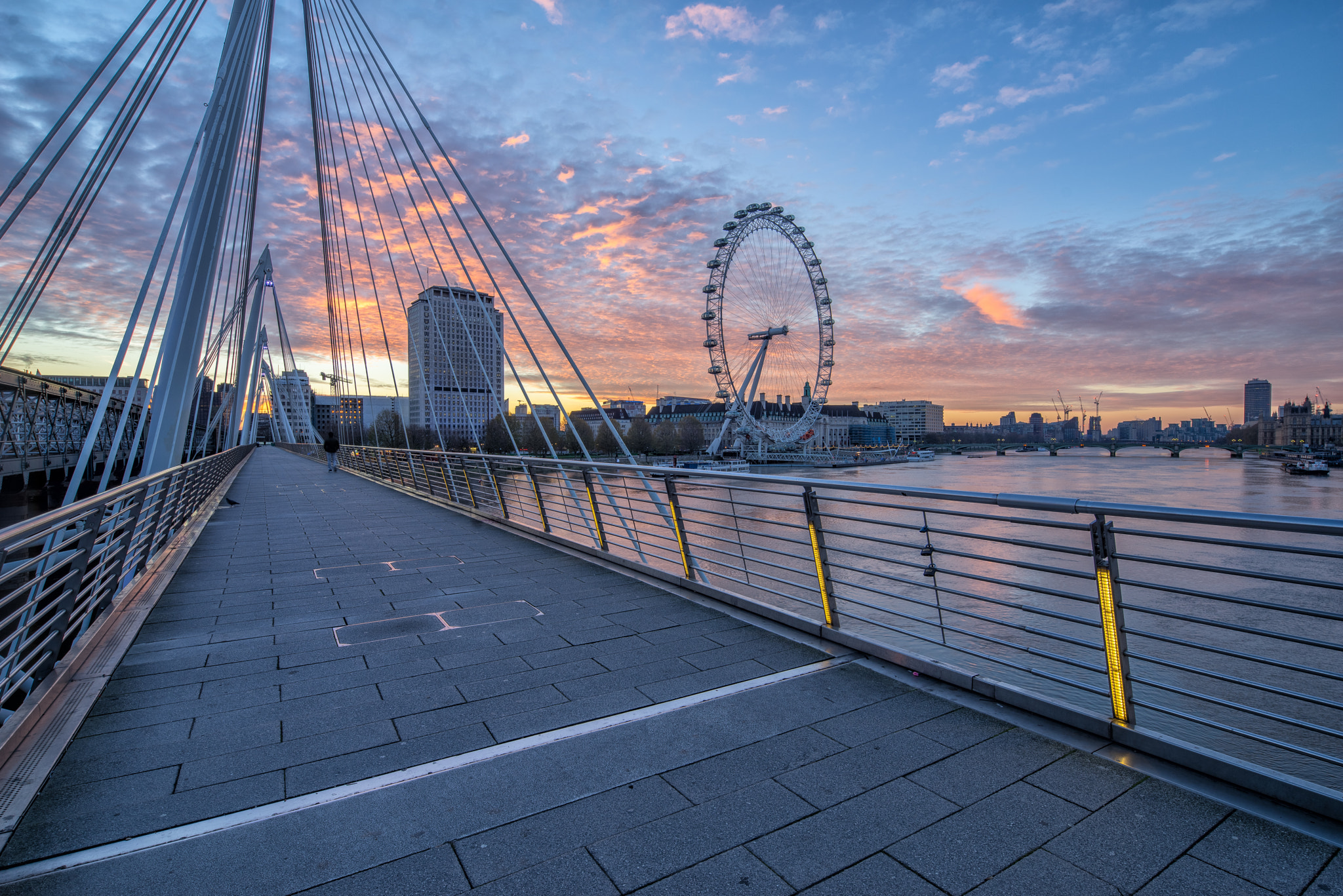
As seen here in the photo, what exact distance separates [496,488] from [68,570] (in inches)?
238

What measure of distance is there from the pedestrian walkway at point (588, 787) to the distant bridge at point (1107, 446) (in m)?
92.7

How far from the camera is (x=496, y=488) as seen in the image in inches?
385

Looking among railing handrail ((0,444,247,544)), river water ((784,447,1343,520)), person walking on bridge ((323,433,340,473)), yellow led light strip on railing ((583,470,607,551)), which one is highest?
person walking on bridge ((323,433,340,473))

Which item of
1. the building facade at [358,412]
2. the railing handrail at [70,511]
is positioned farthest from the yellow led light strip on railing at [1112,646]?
the building facade at [358,412]

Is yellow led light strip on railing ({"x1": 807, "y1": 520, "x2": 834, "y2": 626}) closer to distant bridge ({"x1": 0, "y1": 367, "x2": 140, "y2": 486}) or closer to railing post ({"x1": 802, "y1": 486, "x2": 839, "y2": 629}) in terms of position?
railing post ({"x1": 802, "y1": 486, "x2": 839, "y2": 629})

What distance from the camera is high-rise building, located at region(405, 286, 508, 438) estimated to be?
14539 mm

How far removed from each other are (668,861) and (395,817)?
3.11ft

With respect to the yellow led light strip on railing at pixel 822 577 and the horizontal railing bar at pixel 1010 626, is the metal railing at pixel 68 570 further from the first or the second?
the yellow led light strip on railing at pixel 822 577

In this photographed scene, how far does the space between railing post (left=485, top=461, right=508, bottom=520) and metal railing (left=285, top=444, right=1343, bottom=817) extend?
0.10 feet

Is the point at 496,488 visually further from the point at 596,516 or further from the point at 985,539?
the point at 985,539

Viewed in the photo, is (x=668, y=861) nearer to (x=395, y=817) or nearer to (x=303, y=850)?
(x=395, y=817)

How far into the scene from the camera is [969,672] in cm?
329

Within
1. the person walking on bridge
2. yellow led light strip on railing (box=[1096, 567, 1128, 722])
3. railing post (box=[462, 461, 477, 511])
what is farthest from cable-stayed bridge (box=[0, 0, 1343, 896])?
the person walking on bridge

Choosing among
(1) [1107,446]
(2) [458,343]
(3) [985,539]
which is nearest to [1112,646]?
(3) [985,539]
